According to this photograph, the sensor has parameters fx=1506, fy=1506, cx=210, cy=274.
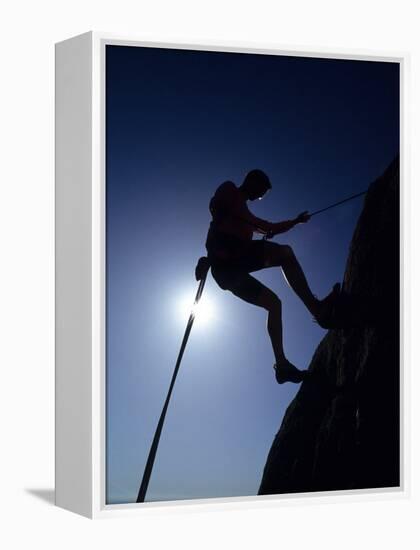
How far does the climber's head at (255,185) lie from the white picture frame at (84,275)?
0.79m

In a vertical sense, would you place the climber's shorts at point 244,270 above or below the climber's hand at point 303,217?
below

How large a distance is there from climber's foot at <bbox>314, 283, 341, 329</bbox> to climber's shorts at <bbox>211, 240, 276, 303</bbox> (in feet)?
1.42

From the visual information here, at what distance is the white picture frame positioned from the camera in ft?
30.2

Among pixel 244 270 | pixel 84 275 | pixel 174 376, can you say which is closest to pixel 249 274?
pixel 244 270

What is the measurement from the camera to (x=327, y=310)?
990cm

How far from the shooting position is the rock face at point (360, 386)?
9.86m

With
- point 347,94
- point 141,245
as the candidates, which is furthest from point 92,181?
point 347,94

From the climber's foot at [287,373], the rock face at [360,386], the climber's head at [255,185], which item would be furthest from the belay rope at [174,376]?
the rock face at [360,386]

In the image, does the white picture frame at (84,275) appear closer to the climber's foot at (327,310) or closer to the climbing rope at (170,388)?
the climbing rope at (170,388)

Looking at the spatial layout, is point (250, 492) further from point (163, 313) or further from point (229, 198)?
point (229, 198)

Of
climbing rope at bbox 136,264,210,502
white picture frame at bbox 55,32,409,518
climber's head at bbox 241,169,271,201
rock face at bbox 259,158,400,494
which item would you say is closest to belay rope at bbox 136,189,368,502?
climbing rope at bbox 136,264,210,502

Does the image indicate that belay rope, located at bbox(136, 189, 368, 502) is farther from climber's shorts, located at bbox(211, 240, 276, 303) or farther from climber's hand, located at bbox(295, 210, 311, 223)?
climber's hand, located at bbox(295, 210, 311, 223)

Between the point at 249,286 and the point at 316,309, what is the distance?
0.50 m

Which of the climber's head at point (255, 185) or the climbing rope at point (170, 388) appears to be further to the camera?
the climber's head at point (255, 185)
